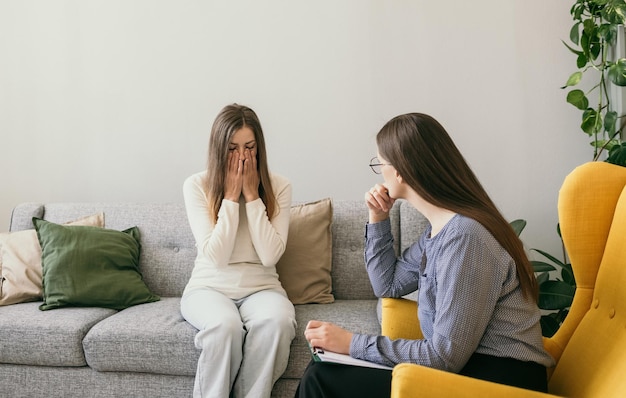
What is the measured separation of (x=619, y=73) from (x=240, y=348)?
5.60 feet

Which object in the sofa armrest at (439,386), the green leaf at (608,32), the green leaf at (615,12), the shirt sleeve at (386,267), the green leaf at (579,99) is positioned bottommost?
the sofa armrest at (439,386)

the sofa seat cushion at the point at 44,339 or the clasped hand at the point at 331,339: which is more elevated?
the clasped hand at the point at 331,339

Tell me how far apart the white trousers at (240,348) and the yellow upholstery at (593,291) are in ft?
1.76

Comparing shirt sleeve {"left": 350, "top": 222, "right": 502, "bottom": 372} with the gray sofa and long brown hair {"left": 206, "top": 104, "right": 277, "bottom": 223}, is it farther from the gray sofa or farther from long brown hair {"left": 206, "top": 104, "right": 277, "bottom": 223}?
long brown hair {"left": 206, "top": 104, "right": 277, "bottom": 223}

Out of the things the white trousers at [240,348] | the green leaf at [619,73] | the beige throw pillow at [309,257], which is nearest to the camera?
the white trousers at [240,348]

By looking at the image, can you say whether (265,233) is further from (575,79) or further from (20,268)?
(575,79)

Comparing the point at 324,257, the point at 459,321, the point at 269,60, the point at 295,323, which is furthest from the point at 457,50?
the point at 459,321

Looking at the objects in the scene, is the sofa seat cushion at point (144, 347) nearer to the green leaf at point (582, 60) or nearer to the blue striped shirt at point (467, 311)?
the blue striped shirt at point (467, 311)

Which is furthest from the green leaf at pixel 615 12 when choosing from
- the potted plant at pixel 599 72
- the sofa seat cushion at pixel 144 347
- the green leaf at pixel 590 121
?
the sofa seat cushion at pixel 144 347

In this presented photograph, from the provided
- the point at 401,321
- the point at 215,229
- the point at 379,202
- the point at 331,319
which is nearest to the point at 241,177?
the point at 215,229

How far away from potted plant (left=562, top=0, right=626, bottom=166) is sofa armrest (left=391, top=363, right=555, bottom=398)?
1541 millimetres

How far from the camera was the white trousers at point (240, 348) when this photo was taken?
7.31ft

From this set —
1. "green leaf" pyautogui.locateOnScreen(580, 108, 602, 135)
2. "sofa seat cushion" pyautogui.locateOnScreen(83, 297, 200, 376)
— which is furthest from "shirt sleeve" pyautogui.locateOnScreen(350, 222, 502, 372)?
"green leaf" pyautogui.locateOnScreen(580, 108, 602, 135)

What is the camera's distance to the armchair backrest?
158 cm
